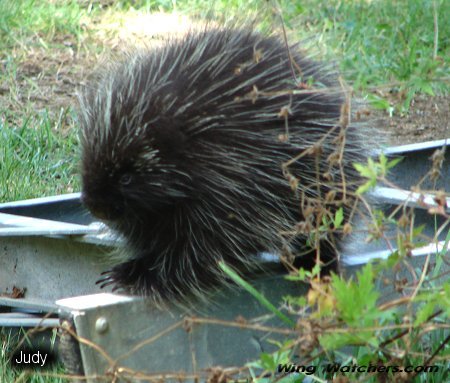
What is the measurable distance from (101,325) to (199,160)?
2.13 feet

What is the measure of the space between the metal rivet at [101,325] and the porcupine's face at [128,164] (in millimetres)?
394

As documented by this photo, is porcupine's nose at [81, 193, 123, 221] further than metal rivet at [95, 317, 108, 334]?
Yes

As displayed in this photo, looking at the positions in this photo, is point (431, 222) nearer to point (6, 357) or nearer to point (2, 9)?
point (6, 357)

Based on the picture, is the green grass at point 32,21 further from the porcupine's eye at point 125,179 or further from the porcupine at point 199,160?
the porcupine's eye at point 125,179

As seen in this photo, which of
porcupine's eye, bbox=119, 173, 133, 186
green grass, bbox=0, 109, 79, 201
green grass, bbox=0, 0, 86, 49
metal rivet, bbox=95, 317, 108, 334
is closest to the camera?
metal rivet, bbox=95, 317, 108, 334

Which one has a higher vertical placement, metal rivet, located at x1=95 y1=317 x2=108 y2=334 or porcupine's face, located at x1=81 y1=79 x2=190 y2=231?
porcupine's face, located at x1=81 y1=79 x2=190 y2=231

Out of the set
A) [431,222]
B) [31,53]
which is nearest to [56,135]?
[31,53]

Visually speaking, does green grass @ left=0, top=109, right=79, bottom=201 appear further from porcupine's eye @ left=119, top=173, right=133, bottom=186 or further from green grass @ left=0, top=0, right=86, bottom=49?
porcupine's eye @ left=119, top=173, right=133, bottom=186

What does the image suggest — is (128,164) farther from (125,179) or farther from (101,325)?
(101,325)

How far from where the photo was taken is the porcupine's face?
3.05 m

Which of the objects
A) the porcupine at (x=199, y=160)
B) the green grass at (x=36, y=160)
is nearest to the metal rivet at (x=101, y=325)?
the porcupine at (x=199, y=160)

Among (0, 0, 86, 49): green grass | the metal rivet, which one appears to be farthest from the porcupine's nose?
(0, 0, 86, 49): green grass

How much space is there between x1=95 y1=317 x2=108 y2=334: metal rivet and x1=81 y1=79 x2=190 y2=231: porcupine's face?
394mm

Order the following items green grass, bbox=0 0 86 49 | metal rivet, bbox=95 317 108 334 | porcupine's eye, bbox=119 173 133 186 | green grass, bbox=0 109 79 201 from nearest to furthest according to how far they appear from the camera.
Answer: metal rivet, bbox=95 317 108 334, porcupine's eye, bbox=119 173 133 186, green grass, bbox=0 109 79 201, green grass, bbox=0 0 86 49
